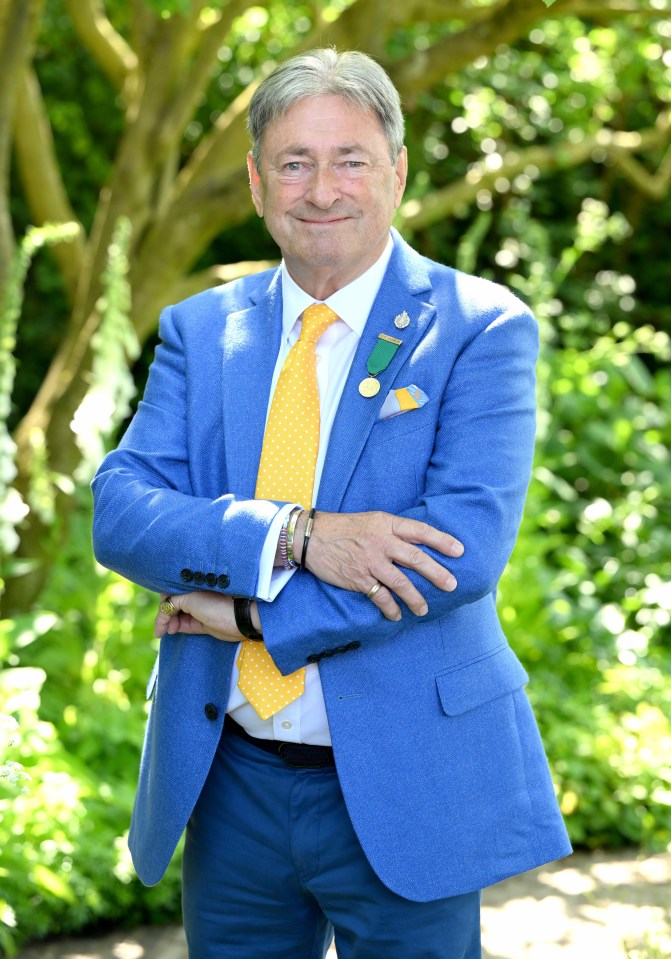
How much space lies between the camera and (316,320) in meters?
1.95

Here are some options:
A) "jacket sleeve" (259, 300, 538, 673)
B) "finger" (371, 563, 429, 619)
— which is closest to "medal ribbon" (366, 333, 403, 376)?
"jacket sleeve" (259, 300, 538, 673)

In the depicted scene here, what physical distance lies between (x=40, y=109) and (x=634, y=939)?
12.4 feet

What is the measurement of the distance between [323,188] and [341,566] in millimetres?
591

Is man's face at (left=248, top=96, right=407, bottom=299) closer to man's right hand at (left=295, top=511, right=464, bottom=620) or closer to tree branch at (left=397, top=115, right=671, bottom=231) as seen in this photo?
man's right hand at (left=295, top=511, right=464, bottom=620)

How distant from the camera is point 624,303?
745 cm

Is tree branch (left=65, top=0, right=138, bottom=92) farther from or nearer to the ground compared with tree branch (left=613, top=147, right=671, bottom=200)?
farther from the ground

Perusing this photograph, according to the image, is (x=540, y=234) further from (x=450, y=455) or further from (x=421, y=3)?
(x=450, y=455)

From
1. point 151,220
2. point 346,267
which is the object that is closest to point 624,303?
point 151,220

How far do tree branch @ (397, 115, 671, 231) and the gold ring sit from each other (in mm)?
3167

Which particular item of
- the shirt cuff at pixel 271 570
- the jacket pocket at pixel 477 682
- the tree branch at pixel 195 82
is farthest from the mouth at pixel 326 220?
the tree branch at pixel 195 82

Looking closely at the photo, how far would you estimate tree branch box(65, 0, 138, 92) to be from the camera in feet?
16.1

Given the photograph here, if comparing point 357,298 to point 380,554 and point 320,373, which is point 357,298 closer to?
point 320,373

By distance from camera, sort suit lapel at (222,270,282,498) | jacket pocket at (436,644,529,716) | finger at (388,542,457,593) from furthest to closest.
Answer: suit lapel at (222,270,282,498) < jacket pocket at (436,644,529,716) < finger at (388,542,457,593)

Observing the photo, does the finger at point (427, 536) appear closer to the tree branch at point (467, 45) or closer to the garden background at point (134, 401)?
the garden background at point (134, 401)
